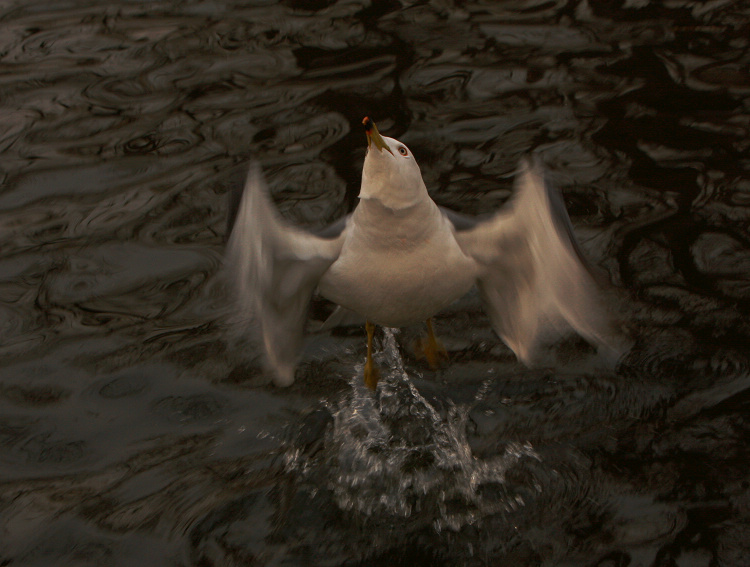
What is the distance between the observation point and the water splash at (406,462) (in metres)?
4.94

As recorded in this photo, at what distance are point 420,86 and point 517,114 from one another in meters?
0.98

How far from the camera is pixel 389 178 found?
465 cm

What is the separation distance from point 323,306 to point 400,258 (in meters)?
1.71

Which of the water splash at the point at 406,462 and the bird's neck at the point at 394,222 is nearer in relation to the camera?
the bird's neck at the point at 394,222

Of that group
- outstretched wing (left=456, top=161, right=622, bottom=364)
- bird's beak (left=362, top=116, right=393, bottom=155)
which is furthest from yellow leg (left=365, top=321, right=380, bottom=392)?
bird's beak (left=362, top=116, right=393, bottom=155)

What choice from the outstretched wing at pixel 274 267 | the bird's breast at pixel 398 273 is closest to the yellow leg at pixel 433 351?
the bird's breast at pixel 398 273

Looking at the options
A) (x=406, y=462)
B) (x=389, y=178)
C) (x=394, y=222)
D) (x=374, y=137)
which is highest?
(x=374, y=137)

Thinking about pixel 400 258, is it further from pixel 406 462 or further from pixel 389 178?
pixel 406 462

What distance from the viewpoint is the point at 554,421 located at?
5.36m

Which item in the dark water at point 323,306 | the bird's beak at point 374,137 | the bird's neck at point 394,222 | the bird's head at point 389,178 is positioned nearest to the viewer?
the bird's beak at point 374,137

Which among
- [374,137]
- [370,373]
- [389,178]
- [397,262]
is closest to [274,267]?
[397,262]

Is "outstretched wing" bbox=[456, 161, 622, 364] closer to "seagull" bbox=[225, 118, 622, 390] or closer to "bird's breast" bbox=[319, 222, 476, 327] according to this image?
"seagull" bbox=[225, 118, 622, 390]

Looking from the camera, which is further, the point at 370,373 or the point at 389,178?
the point at 370,373

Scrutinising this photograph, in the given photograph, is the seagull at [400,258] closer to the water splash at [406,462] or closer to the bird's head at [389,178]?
the bird's head at [389,178]
